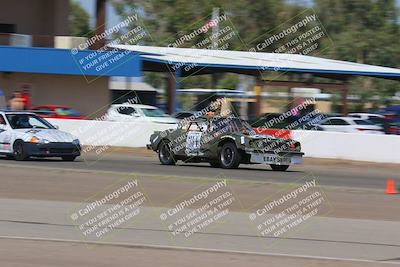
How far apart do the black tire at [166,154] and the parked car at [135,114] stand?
1390cm

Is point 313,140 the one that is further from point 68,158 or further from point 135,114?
point 135,114

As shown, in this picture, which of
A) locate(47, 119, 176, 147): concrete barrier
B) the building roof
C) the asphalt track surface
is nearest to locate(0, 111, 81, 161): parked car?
the asphalt track surface

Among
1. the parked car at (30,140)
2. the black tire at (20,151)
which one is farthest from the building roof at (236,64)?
the black tire at (20,151)

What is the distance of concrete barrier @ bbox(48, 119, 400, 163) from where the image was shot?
87.5 feet

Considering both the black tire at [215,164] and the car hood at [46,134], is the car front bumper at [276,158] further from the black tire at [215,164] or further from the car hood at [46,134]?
the car hood at [46,134]

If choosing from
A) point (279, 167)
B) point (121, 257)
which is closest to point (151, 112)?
point (279, 167)

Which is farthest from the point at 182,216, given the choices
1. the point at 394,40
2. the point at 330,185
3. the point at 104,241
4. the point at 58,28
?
the point at 394,40

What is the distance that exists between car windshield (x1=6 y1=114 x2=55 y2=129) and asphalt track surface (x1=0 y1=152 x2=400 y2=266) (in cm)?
200

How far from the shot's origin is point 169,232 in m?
10.9

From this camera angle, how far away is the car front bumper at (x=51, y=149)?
21.6 metres

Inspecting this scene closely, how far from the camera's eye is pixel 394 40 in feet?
241

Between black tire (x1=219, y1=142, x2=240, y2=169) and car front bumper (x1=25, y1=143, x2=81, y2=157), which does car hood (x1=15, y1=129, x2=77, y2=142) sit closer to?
car front bumper (x1=25, y1=143, x2=81, y2=157)

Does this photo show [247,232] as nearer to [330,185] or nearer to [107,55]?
[330,185]

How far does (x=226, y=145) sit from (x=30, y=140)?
16.0 feet
